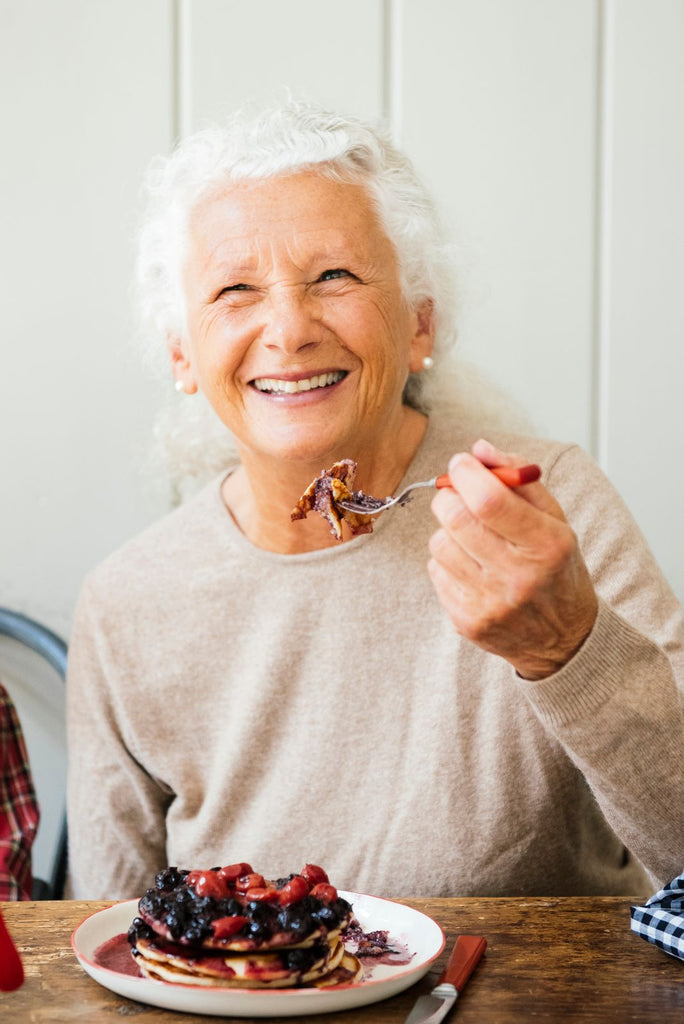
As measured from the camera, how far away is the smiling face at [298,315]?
1517 mm

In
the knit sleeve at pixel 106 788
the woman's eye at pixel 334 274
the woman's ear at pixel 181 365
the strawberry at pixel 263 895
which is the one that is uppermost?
the woman's eye at pixel 334 274

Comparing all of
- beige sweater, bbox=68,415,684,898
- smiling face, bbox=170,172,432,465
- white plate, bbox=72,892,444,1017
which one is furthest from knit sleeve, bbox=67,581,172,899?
white plate, bbox=72,892,444,1017

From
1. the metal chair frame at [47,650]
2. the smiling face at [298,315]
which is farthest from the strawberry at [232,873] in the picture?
the metal chair frame at [47,650]

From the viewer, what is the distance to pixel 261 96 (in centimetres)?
200

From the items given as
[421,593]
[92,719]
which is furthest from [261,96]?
[92,719]

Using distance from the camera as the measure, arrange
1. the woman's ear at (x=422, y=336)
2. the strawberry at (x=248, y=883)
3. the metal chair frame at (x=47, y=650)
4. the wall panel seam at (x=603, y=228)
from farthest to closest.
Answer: the wall panel seam at (x=603, y=228)
the metal chair frame at (x=47, y=650)
the woman's ear at (x=422, y=336)
the strawberry at (x=248, y=883)

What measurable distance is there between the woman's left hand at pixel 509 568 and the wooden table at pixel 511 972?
258 mm

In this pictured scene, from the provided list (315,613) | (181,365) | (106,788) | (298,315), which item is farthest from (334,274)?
(106,788)

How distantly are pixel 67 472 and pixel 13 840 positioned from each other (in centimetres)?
74

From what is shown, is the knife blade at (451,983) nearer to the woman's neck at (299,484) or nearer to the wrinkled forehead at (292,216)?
the woman's neck at (299,484)

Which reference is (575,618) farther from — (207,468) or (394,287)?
(207,468)

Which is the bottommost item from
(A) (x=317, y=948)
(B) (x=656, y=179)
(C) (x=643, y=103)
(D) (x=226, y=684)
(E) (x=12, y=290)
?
(D) (x=226, y=684)

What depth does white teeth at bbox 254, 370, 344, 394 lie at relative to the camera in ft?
5.01

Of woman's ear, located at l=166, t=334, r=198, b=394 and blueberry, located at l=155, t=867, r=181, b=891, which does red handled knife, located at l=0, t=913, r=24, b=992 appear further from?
woman's ear, located at l=166, t=334, r=198, b=394
